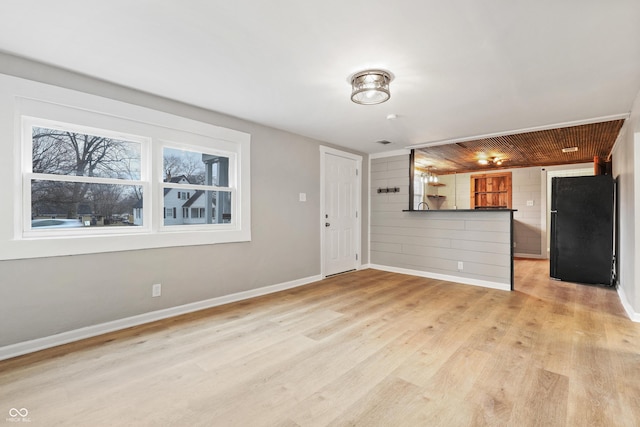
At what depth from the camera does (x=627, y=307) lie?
3.33 meters

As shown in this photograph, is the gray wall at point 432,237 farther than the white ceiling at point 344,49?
Yes

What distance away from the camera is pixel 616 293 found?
412 cm

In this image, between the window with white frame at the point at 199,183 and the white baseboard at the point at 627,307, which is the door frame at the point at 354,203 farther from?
the white baseboard at the point at 627,307

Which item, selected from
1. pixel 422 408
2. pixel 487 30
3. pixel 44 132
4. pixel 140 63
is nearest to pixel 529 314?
pixel 422 408

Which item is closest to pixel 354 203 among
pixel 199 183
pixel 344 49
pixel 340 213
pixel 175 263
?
pixel 340 213

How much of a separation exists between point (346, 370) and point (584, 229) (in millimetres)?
4745

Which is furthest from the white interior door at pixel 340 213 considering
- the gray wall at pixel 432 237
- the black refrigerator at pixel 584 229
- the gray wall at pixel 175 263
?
the black refrigerator at pixel 584 229

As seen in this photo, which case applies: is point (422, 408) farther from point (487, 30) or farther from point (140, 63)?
point (140, 63)

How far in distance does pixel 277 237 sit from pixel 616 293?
4.78 meters

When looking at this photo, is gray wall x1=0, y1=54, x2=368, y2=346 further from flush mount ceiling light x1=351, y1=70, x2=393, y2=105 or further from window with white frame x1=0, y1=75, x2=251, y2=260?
flush mount ceiling light x1=351, y1=70, x2=393, y2=105

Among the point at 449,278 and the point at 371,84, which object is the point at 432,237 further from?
the point at 371,84

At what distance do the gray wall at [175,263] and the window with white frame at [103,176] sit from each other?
0.34ft

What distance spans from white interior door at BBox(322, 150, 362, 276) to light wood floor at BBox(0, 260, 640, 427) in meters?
1.73

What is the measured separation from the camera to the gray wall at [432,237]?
4457mm
